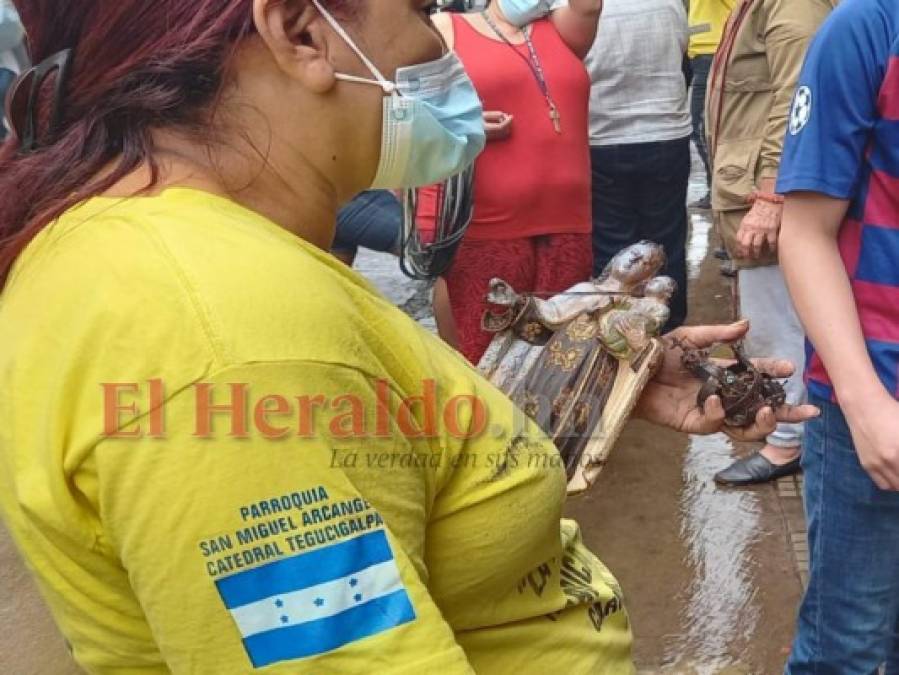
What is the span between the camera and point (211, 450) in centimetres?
75

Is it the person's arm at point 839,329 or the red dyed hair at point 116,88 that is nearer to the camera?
the red dyed hair at point 116,88

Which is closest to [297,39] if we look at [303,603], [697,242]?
[303,603]

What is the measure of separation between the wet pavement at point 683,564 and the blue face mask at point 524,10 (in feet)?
5.67

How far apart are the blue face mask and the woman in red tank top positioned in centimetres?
2

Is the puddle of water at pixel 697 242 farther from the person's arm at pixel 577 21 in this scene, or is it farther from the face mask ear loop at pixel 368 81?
the face mask ear loop at pixel 368 81

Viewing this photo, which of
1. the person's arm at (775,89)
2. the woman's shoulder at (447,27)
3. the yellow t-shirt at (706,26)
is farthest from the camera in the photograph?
the yellow t-shirt at (706,26)

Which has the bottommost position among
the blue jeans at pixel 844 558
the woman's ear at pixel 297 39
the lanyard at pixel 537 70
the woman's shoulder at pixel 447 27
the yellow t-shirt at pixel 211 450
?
the blue jeans at pixel 844 558

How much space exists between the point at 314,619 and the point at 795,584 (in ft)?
8.22

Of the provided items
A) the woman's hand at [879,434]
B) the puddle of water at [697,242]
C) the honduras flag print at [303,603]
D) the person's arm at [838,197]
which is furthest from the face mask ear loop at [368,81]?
the puddle of water at [697,242]

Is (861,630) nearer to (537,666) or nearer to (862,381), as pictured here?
(862,381)

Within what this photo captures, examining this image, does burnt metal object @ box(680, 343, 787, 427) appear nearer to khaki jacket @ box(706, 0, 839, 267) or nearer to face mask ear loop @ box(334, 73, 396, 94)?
face mask ear loop @ box(334, 73, 396, 94)

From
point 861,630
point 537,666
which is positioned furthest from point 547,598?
point 861,630

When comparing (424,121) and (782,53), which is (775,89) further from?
(424,121)

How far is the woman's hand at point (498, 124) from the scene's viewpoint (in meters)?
3.06
